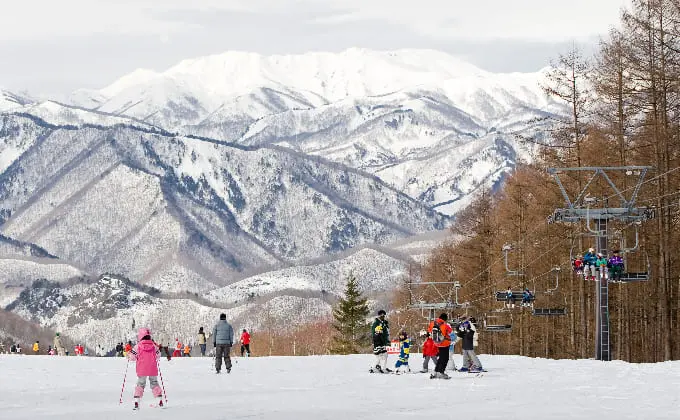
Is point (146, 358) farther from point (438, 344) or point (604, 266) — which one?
point (604, 266)

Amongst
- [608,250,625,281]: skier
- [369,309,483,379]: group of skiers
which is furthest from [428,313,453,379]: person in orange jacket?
[608,250,625,281]: skier

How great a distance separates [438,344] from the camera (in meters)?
32.1

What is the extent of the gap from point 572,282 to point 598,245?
569 inches

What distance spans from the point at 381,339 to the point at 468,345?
263 cm

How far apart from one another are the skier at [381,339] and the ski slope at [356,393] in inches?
28.8

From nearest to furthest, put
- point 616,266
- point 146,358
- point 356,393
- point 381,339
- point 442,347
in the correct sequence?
point 146,358 < point 356,393 < point 442,347 < point 381,339 < point 616,266

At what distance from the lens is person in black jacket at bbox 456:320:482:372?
33.2 m

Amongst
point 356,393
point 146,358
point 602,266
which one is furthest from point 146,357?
point 602,266

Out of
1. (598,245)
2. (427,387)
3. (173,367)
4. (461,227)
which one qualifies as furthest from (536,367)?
(461,227)

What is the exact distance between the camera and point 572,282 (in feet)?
182

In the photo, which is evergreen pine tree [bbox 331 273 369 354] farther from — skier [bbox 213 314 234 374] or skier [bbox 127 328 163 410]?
skier [bbox 127 328 163 410]

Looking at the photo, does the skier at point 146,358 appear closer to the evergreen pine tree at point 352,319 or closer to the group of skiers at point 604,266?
the group of skiers at point 604,266

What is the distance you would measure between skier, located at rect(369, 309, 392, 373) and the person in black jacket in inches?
83.5

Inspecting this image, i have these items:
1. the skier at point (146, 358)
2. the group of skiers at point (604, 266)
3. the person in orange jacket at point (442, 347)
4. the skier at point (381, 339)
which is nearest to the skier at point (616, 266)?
the group of skiers at point (604, 266)
